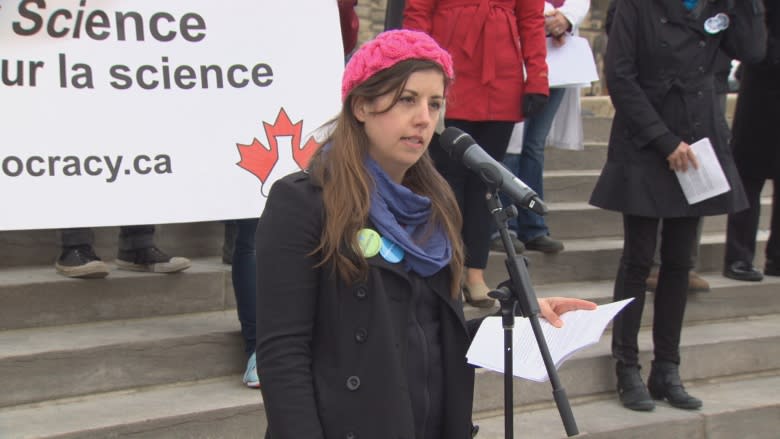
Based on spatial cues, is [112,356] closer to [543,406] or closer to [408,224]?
[543,406]

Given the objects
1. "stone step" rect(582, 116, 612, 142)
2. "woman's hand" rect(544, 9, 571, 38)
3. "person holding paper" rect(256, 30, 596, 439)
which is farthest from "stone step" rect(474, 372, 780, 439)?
"stone step" rect(582, 116, 612, 142)

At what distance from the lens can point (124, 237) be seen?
4664 millimetres

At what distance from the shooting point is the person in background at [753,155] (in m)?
6.02

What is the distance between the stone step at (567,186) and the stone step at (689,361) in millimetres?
1263

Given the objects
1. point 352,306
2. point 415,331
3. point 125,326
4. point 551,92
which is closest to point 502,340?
point 415,331

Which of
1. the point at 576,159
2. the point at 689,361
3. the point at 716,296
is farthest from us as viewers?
the point at 576,159

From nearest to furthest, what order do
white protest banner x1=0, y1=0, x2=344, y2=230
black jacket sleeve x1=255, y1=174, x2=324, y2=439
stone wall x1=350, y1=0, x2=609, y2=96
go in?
black jacket sleeve x1=255, y1=174, x2=324, y2=439, white protest banner x1=0, y1=0, x2=344, y2=230, stone wall x1=350, y1=0, x2=609, y2=96

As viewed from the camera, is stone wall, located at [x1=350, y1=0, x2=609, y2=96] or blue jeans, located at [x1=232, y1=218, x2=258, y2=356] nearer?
blue jeans, located at [x1=232, y1=218, x2=258, y2=356]

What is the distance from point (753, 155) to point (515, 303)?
170 inches

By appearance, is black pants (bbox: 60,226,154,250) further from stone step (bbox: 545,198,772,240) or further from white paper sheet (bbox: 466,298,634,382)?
white paper sheet (bbox: 466,298,634,382)

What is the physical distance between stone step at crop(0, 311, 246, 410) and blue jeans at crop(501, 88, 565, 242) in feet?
6.11

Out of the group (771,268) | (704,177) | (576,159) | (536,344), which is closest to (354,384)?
(536,344)

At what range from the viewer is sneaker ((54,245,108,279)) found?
14.5ft

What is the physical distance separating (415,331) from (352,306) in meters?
0.17
